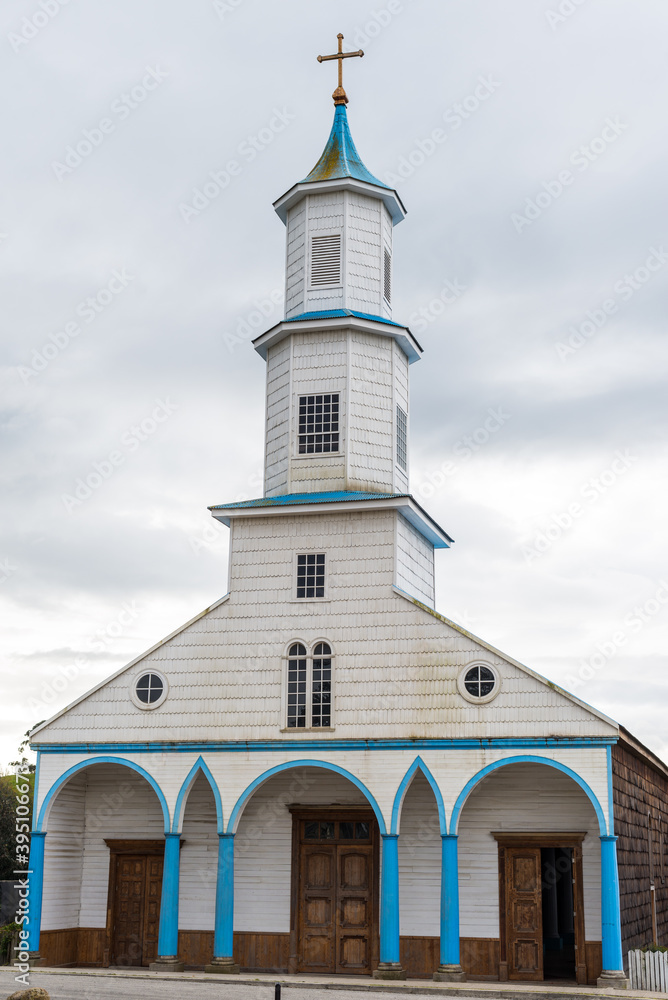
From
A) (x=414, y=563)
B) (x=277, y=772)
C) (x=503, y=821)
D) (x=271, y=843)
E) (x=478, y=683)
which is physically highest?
(x=414, y=563)

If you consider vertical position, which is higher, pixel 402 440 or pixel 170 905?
pixel 402 440

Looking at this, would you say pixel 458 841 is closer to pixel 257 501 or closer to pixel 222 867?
pixel 222 867

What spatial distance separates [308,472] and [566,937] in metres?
13.5

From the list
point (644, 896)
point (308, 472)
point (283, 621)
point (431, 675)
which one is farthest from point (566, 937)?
point (308, 472)

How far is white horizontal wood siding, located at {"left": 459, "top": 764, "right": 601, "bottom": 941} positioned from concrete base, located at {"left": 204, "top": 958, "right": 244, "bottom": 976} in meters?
4.71

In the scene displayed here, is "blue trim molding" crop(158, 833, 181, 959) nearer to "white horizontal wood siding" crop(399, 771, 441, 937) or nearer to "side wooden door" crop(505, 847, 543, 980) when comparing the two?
"white horizontal wood siding" crop(399, 771, 441, 937)

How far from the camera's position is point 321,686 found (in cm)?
2294

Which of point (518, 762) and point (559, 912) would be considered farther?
point (559, 912)

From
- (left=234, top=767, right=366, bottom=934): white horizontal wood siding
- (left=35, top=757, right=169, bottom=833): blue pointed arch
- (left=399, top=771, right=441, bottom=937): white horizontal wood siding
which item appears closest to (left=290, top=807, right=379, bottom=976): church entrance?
(left=234, top=767, right=366, bottom=934): white horizontal wood siding

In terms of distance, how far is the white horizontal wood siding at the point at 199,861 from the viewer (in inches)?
941

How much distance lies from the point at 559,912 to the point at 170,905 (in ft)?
38.9

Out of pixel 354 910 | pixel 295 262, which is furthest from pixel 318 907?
pixel 295 262

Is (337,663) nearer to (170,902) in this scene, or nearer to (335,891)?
(335,891)

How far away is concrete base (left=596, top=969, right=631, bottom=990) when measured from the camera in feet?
65.1
